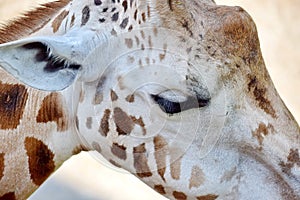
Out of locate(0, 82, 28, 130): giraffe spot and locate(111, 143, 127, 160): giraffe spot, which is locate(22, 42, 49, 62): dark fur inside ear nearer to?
locate(0, 82, 28, 130): giraffe spot

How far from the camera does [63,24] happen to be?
2434 mm

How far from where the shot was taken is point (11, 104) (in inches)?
95.8

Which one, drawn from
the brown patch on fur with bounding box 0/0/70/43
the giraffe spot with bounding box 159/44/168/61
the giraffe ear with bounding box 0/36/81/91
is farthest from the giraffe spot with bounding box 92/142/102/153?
the brown patch on fur with bounding box 0/0/70/43

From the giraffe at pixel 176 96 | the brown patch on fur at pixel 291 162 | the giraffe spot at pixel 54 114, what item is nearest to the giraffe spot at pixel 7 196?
the giraffe at pixel 176 96

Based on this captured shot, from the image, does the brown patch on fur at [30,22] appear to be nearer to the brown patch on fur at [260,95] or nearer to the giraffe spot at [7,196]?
the giraffe spot at [7,196]

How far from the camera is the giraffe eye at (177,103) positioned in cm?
225

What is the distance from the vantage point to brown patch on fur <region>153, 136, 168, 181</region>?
231cm

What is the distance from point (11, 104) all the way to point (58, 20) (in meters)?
0.31

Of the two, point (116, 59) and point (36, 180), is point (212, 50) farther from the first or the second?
point (36, 180)

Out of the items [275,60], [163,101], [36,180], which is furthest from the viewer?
[275,60]

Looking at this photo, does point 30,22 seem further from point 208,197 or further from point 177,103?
point 208,197

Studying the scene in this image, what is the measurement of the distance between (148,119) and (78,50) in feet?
0.96

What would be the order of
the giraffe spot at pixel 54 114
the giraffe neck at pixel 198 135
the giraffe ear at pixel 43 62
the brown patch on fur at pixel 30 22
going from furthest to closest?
1. the brown patch on fur at pixel 30 22
2. the giraffe spot at pixel 54 114
3. the giraffe neck at pixel 198 135
4. the giraffe ear at pixel 43 62

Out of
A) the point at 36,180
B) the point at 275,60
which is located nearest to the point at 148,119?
the point at 36,180
